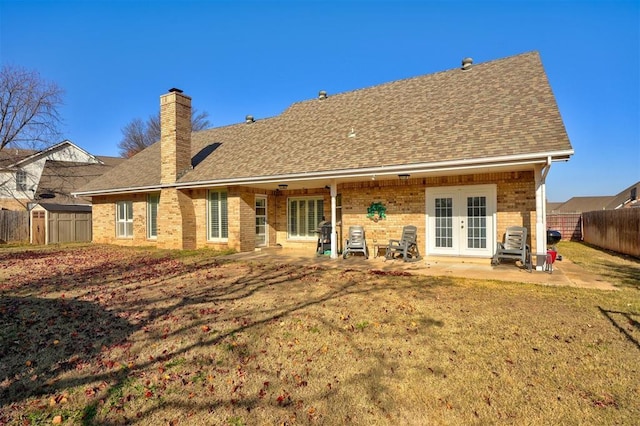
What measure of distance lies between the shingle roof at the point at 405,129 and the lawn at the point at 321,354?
400cm

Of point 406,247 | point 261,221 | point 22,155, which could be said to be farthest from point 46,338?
point 22,155

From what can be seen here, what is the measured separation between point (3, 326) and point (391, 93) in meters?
13.9

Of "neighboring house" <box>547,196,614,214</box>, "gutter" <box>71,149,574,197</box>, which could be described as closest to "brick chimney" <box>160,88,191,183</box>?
"gutter" <box>71,149,574,197</box>

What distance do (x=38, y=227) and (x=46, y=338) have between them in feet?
61.9

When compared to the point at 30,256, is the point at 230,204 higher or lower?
higher

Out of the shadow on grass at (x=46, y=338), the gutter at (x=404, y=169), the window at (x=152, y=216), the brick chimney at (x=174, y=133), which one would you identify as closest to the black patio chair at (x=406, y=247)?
the gutter at (x=404, y=169)

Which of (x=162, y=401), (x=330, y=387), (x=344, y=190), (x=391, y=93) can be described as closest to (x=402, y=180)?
(x=344, y=190)

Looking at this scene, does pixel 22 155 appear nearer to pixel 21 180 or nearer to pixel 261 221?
pixel 21 180

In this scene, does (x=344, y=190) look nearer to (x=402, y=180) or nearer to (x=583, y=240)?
(x=402, y=180)

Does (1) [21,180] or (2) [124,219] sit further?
(1) [21,180]

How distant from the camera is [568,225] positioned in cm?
2056

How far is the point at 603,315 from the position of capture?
544 cm

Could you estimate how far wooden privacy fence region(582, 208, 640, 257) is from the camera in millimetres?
12188

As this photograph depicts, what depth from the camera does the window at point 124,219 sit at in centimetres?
1761
